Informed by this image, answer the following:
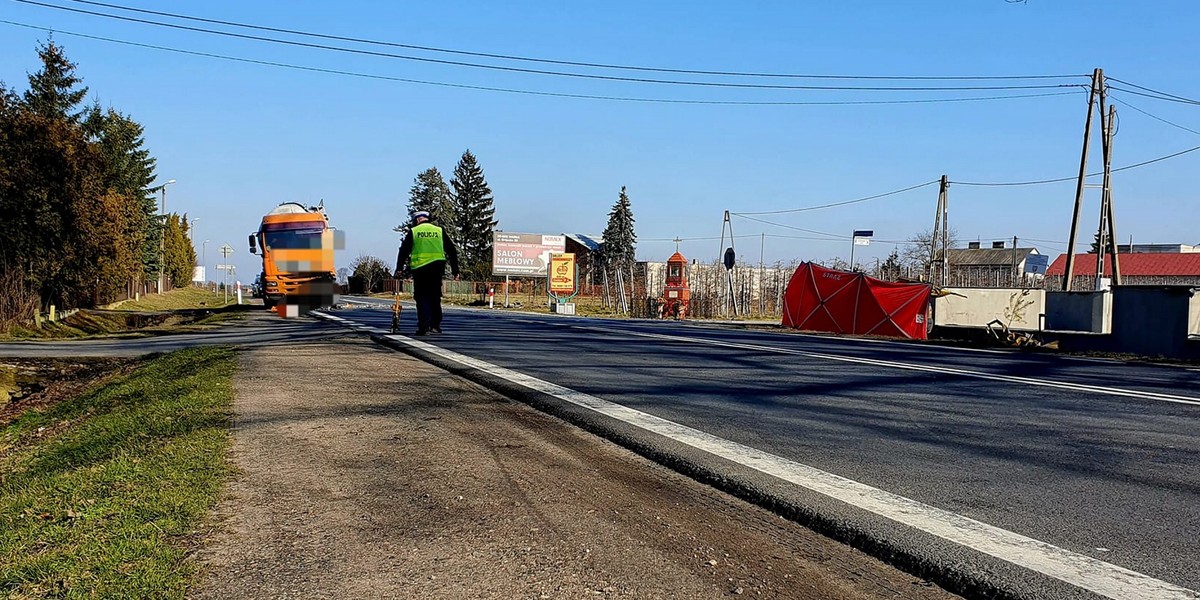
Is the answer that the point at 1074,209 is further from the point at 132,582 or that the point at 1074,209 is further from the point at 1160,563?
the point at 132,582

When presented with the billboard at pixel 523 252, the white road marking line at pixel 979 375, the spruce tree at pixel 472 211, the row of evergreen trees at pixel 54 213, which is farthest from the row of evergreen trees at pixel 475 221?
the white road marking line at pixel 979 375

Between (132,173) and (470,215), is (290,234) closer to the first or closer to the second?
(132,173)

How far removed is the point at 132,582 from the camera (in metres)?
2.83

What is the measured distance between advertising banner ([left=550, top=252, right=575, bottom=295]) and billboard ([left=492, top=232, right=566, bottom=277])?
8.40 meters

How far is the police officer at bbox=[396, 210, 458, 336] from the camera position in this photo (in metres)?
12.3

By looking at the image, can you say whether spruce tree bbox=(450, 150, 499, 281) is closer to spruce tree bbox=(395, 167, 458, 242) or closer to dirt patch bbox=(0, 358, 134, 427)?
spruce tree bbox=(395, 167, 458, 242)

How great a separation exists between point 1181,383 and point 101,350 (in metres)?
17.6

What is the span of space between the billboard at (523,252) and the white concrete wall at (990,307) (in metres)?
42.5

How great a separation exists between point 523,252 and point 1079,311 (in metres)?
47.8

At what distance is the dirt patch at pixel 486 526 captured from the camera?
2.84m

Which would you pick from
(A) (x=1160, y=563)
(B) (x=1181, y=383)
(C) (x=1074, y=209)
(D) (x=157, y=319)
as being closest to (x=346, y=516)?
(A) (x=1160, y=563)

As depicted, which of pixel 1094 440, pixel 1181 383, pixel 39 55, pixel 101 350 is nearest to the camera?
pixel 1094 440

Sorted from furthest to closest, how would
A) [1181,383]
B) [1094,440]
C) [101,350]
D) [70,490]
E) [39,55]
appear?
[39,55] < [101,350] < [1181,383] < [1094,440] < [70,490]

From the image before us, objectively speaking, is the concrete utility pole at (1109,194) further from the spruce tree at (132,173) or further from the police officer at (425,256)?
the spruce tree at (132,173)
